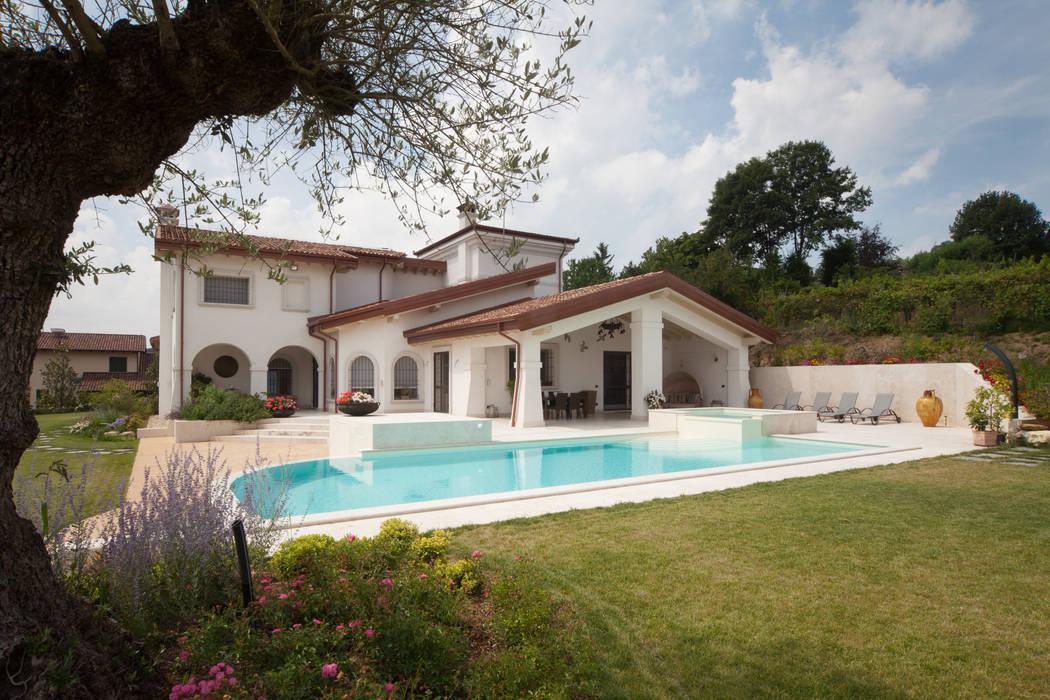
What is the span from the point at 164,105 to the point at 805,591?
487cm

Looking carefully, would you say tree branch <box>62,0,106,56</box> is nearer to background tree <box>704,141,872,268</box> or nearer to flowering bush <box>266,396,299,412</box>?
flowering bush <box>266,396,299,412</box>

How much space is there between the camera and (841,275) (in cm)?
3722

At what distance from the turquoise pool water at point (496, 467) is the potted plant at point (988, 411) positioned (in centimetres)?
244

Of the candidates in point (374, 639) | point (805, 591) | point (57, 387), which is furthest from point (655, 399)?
point (57, 387)

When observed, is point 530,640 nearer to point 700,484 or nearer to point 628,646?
point 628,646

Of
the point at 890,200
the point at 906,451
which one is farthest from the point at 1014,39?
the point at 890,200

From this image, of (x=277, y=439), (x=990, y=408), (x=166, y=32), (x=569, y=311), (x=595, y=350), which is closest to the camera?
(x=166, y=32)

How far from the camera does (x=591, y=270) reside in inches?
2018

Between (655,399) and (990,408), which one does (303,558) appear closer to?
(990,408)

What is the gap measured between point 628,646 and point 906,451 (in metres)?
10.7

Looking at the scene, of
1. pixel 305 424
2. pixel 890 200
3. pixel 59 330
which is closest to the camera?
pixel 305 424

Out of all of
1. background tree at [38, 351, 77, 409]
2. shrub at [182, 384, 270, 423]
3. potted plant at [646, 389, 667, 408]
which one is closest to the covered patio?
potted plant at [646, 389, 667, 408]

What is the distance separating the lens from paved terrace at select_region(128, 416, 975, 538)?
6.42 m

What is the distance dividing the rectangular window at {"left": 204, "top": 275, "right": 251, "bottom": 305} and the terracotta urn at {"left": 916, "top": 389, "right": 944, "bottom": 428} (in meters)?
21.6
